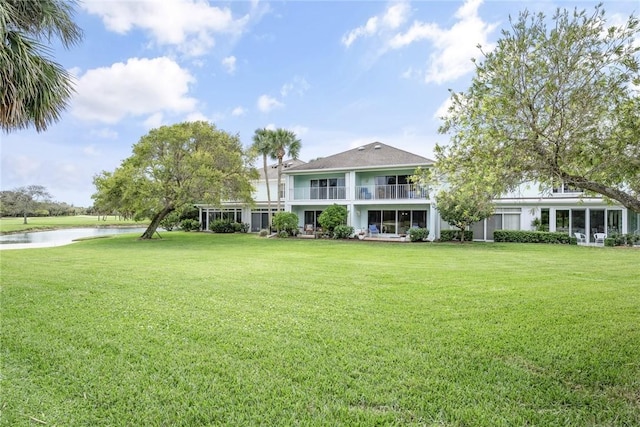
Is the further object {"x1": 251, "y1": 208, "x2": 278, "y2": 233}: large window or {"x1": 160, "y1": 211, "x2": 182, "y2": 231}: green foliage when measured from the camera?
{"x1": 160, "y1": 211, "x2": 182, "y2": 231}: green foliage

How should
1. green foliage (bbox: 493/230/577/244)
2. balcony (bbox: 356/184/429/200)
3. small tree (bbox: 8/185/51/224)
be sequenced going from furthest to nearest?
small tree (bbox: 8/185/51/224), balcony (bbox: 356/184/429/200), green foliage (bbox: 493/230/577/244)

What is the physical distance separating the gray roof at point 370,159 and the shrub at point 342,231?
4330mm

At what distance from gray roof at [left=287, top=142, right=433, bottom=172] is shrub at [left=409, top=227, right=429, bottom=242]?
4191mm

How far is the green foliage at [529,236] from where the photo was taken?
20.8 metres

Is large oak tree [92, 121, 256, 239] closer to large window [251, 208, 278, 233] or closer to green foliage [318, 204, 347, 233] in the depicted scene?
green foliage [318, 204, 347, 233]

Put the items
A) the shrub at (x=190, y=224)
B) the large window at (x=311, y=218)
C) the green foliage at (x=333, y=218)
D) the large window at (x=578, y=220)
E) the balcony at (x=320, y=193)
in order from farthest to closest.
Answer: the shrub at (x=190, y=224)
the large window at (x=311, y=218)
the balcony at (x=320, y=193)
the green foliage at (x=333, y=218)
the large window at (x=578, y=220)

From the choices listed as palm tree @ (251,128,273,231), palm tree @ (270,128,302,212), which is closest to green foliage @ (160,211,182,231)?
palm tree @ (251,128,273,231)

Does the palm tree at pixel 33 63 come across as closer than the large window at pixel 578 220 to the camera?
Yes

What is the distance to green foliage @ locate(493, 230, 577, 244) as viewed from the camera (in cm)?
2078

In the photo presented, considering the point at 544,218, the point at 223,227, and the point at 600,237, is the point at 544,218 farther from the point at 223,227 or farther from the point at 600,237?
the point at 223,227

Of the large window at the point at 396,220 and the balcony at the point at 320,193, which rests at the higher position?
the balcony at the point at 320,193

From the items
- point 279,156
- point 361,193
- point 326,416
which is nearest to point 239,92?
point 279,156

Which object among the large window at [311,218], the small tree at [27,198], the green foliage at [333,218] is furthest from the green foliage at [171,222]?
the small tree at [27,198]

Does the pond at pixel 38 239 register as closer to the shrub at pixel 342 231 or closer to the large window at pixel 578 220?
the shrub at pixel 342 231
